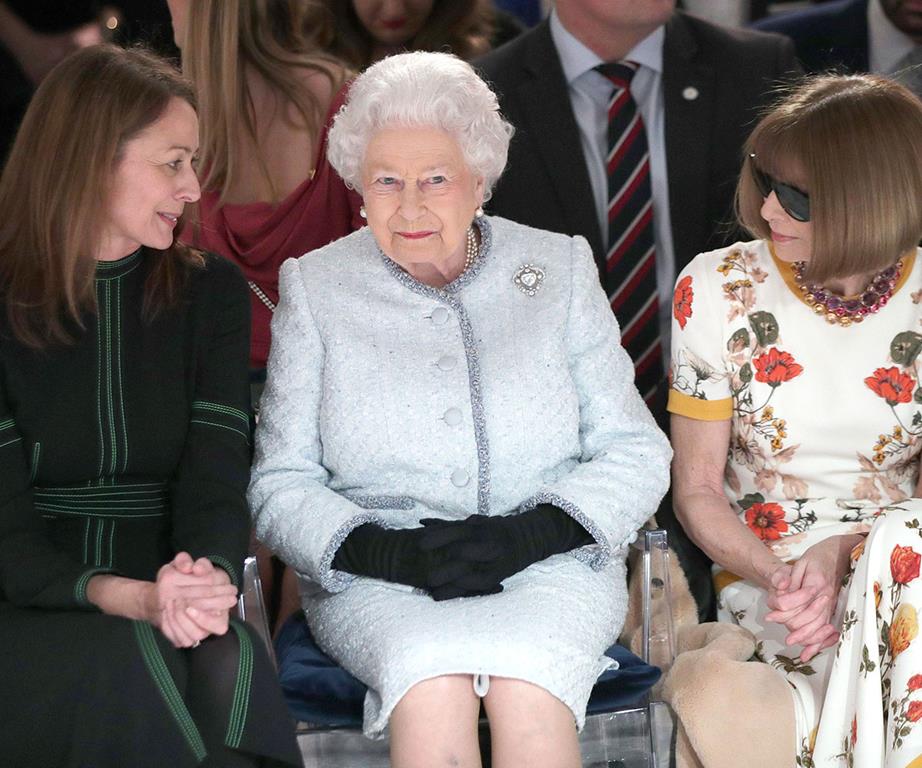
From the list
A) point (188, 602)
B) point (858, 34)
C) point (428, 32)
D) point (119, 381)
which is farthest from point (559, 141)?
point (188, 602)

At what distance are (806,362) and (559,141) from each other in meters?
1.02

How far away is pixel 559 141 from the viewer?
4.00 metres

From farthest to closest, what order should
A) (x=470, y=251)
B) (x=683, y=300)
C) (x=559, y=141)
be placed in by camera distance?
(x=559, y=141), (x=683, y=300), (x=470, y=251)

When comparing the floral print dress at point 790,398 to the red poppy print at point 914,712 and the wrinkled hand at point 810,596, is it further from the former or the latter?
the red poppy print at point 914,712

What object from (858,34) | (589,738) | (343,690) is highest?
(858,34)

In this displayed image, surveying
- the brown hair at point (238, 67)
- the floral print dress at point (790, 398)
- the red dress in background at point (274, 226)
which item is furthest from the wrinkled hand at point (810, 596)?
the brown hair at point (238, 67)

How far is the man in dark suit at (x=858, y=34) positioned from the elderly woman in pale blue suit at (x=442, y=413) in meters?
1.72

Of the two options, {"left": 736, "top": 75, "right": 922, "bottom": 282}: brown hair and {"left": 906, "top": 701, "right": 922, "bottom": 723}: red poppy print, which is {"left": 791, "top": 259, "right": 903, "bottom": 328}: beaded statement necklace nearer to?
{"left": 736, "top": 75, "right": 922, "bottom": 282}: brown hair

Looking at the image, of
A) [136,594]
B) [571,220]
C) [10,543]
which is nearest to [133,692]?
[136,594]

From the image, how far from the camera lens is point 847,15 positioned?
4.62 meters

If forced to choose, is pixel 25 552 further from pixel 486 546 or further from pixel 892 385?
pixel 892 385

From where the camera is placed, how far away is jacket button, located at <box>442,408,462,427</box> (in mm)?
3045

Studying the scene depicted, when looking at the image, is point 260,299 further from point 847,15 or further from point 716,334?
point 847,15

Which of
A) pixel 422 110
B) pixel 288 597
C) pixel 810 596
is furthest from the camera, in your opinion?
pixel 288 597
